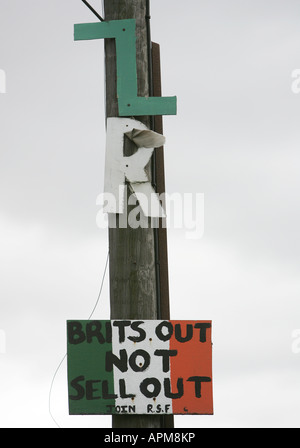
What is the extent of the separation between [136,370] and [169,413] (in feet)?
1.32

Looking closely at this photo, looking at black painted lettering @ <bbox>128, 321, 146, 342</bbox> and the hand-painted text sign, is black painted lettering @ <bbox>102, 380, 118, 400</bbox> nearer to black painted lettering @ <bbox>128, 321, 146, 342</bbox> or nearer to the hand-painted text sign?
the hand-painted text sign

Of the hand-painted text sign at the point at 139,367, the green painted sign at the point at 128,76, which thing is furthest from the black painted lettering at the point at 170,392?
the green painted sign at the point at 128,76

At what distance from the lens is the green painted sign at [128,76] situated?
8117 mm

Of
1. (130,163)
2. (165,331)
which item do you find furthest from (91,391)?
(130,163)

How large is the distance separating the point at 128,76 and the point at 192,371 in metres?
2.38

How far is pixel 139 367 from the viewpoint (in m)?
7.73

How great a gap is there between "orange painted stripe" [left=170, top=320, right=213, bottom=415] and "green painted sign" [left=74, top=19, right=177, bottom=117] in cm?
170

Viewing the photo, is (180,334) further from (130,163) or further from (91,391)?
(130,163)

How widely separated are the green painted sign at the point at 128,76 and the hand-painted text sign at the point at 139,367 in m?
1.68

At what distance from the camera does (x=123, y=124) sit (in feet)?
26.6

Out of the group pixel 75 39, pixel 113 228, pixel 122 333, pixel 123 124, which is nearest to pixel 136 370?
pixel 122 333

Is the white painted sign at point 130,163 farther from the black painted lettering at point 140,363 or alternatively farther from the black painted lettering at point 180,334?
the black painted lettering at point 140,363

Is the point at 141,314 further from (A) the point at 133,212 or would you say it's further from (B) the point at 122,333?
(A) the point at 133,212

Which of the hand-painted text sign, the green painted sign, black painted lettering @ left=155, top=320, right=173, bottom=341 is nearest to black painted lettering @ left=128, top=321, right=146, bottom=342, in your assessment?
the hand-painted text sign
